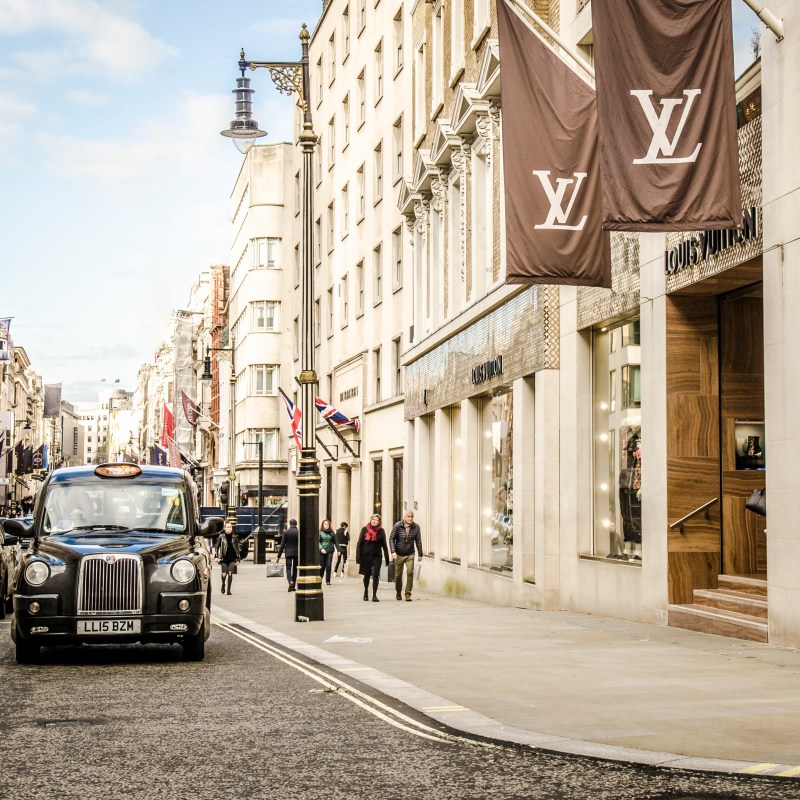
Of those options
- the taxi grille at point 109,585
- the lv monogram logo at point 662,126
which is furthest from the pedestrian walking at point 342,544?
the lv monogram logo at point 662,126

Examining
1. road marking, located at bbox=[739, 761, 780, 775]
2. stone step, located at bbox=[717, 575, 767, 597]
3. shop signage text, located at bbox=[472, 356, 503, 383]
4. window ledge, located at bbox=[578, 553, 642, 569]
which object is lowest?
road marking, located at bbox=[739, 761, 780, 775]

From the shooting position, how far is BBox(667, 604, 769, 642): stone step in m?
14.9

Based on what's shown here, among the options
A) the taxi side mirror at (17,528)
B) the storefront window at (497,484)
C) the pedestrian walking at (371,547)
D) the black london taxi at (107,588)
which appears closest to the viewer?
the black london taxi at (107,588)

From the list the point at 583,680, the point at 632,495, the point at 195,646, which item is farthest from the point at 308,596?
the point at 583,680

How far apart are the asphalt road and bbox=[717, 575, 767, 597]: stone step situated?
22.1 ft

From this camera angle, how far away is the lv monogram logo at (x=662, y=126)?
13.3 metres

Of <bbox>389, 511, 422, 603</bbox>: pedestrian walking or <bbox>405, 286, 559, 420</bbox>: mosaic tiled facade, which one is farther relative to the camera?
<bbox>389, 511, 422, 603</bbox>: pedestrian walking

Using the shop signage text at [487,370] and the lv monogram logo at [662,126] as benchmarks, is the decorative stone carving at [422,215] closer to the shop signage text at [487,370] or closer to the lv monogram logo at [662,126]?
the shop signage text at [487,370]

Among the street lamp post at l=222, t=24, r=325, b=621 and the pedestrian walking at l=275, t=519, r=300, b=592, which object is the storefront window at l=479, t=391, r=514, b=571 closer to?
the street lamp post at l=222, t=24, r=325, b=621

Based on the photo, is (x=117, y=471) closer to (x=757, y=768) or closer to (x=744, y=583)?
(x=744, y=583)

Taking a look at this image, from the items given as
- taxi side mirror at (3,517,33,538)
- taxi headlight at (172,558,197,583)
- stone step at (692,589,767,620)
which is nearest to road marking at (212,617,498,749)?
taxi headlight at (172,558,197,583)

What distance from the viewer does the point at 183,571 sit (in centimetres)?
1349

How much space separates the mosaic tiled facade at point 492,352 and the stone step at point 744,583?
6.08 metres

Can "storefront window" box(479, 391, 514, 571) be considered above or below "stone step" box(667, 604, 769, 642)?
above
